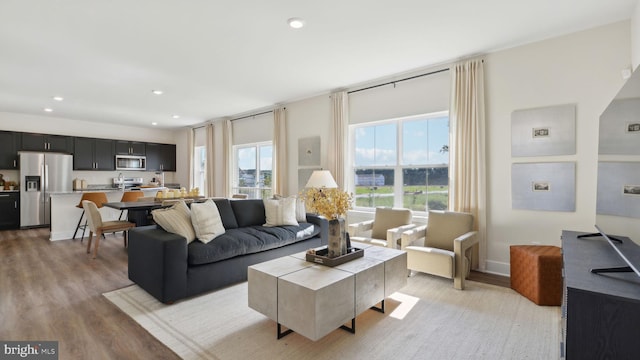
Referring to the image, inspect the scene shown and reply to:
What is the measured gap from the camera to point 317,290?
2.01 meters

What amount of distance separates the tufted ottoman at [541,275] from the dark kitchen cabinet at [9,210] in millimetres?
9594

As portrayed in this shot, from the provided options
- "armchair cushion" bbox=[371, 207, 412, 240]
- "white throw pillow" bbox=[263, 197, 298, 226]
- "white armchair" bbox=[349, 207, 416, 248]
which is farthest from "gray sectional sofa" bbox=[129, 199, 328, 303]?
"armchair cushion" bbox=[371, 207, 412, 240]

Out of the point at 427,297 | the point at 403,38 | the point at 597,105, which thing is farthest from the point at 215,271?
the point at 597,105

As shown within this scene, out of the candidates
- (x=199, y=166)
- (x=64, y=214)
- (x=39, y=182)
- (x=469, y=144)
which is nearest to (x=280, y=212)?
(x=469, y=144)

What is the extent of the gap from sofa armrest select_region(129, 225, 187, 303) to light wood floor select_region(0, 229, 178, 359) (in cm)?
33

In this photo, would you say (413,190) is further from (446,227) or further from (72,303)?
(72,303)

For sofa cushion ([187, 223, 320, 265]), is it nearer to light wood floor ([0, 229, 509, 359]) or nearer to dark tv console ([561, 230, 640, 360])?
light wood floor ([0, 229, 509, 359])

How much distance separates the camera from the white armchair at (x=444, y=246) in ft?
10.5

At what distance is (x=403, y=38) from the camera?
334cm

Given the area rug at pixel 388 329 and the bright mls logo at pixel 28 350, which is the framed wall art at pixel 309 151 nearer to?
the area rug at pixel 388 329

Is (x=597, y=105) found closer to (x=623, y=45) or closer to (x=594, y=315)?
(x=623, y=45)

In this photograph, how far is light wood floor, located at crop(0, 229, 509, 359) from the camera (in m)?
2.17

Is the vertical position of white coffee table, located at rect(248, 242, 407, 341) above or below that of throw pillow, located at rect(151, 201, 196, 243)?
below

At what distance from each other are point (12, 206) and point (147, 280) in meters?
6.41
